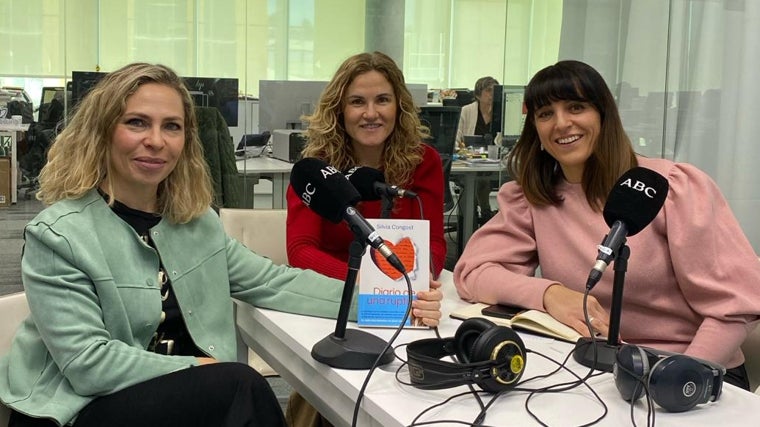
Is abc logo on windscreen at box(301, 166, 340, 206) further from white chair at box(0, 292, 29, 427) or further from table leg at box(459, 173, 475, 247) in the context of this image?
table leg at box(459, 173, 475, 247)

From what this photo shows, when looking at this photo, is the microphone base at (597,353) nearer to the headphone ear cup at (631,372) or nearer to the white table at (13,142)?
the headphone ear cup at (631,372)

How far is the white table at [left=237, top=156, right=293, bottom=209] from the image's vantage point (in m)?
4.69

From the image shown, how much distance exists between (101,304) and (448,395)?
0.72 m

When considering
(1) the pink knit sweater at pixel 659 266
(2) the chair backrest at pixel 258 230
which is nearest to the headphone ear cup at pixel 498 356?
(1) the pink knit sweater at pixel 659 266

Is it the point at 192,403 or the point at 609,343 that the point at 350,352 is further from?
the point at 609,343

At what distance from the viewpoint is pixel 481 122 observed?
5.21 metres

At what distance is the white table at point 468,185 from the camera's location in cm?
518

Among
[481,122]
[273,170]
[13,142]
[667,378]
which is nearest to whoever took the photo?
[667,378]

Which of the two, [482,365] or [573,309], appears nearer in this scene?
[482,365]

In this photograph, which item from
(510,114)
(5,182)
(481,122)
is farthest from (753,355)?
(5,182)

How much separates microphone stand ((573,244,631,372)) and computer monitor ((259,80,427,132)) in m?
3.43

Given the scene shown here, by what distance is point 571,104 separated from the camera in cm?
197

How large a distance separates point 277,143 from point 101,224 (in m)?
3.14

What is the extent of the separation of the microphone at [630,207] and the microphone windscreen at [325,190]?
43 cm
